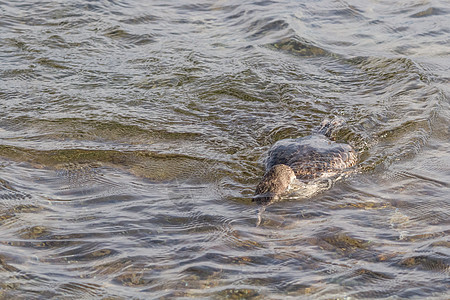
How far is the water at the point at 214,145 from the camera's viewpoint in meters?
5.16

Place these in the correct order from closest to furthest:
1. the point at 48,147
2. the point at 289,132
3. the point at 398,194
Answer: the point at 398,194
the point at 48,147
the point at 289,132

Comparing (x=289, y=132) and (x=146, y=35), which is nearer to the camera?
(x=289, y=132)

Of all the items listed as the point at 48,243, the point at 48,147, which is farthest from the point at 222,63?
the point at 48,243

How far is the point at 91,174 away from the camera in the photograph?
7.07 metres

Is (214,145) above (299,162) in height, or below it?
below

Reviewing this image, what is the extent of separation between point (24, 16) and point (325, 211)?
8722 millimetres

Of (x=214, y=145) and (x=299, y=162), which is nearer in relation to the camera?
(x=299, y=162)

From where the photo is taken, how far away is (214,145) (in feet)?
26.1

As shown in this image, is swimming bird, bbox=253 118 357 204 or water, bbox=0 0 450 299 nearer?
water, bbox=0 0 450 299

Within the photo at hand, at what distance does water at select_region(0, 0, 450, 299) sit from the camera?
16.9 ft

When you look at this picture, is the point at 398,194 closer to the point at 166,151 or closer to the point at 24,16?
the point at 166,151

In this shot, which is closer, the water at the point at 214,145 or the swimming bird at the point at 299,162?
the water at the point at 214,145

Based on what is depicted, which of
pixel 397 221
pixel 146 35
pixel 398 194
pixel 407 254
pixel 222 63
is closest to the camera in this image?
pixel 407 254

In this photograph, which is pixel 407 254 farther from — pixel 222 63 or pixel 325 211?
pixel 222 63
